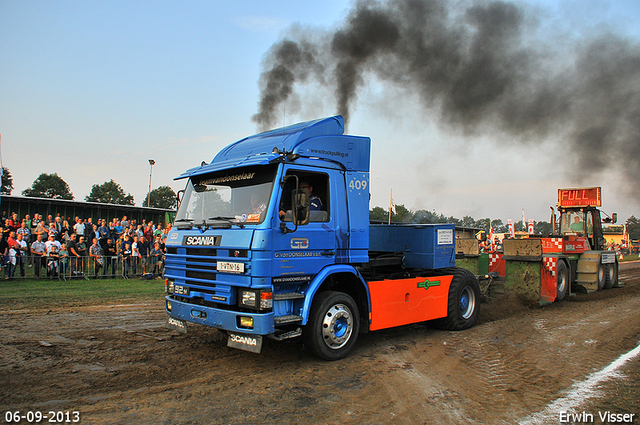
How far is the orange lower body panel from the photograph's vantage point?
6.64m

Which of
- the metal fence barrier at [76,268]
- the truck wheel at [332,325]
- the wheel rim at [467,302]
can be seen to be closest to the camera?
the truck wheel at [332,325]

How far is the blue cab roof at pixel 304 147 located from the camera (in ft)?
19.7

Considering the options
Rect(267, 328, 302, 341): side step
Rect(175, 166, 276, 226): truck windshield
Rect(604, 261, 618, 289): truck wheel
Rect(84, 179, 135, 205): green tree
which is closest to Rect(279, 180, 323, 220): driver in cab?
Rect(175, 166, 276, 226): truck windshield

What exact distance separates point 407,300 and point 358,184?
2.14 m

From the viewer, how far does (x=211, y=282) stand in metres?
5.66

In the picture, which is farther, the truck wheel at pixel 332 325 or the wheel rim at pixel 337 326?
the wheel rim at pixel 337 326

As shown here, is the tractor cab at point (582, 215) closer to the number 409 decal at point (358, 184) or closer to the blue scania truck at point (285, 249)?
the blue scania truck at point (285, 249)

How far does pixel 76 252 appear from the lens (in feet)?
50.1

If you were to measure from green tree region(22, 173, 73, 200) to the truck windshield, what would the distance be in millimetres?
71481

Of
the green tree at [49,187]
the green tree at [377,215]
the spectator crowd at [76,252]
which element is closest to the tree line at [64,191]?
the green tree at [49,187]

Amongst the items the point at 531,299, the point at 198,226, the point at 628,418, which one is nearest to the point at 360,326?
the point at 198,226

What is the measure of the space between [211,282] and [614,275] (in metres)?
14.9

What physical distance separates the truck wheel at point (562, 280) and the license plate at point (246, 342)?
30.1 ft

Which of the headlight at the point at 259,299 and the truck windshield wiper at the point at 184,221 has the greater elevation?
the truck windshield wiper at the point at 184,221
